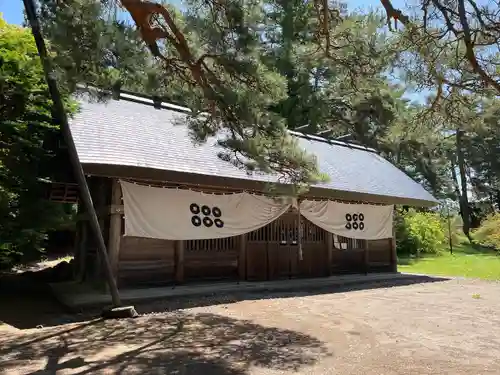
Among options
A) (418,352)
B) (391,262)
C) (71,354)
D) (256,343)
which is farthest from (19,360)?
(391,262)

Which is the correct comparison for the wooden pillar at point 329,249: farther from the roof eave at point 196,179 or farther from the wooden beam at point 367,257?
the wooden beam at point 367,257

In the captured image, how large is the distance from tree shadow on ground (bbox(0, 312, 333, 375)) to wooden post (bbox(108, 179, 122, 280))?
71.9 inches

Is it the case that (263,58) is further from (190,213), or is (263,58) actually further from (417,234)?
(417,234)

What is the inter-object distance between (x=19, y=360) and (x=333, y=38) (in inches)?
192

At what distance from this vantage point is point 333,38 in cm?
537

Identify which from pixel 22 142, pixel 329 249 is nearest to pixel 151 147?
pixel 22 142

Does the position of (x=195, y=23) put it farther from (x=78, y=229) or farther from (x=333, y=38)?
(x=78, y=229)

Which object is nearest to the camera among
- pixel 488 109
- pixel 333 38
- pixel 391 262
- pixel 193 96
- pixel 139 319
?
pixel 488 109

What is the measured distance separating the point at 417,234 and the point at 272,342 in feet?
54.1

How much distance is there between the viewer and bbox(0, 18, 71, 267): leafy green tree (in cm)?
680

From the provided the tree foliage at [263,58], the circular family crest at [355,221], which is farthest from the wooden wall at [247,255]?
the tree foliage at [263,58]

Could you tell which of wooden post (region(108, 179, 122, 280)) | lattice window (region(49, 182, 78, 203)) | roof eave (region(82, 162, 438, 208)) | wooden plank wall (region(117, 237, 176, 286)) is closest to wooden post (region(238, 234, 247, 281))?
roof eave (region(82, 162, 438, 208))

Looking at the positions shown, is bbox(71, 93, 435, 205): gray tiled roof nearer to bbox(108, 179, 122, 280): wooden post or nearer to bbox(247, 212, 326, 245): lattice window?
bbox(108, 179, 122, 280): wooden post

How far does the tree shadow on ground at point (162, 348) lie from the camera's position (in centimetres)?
416
